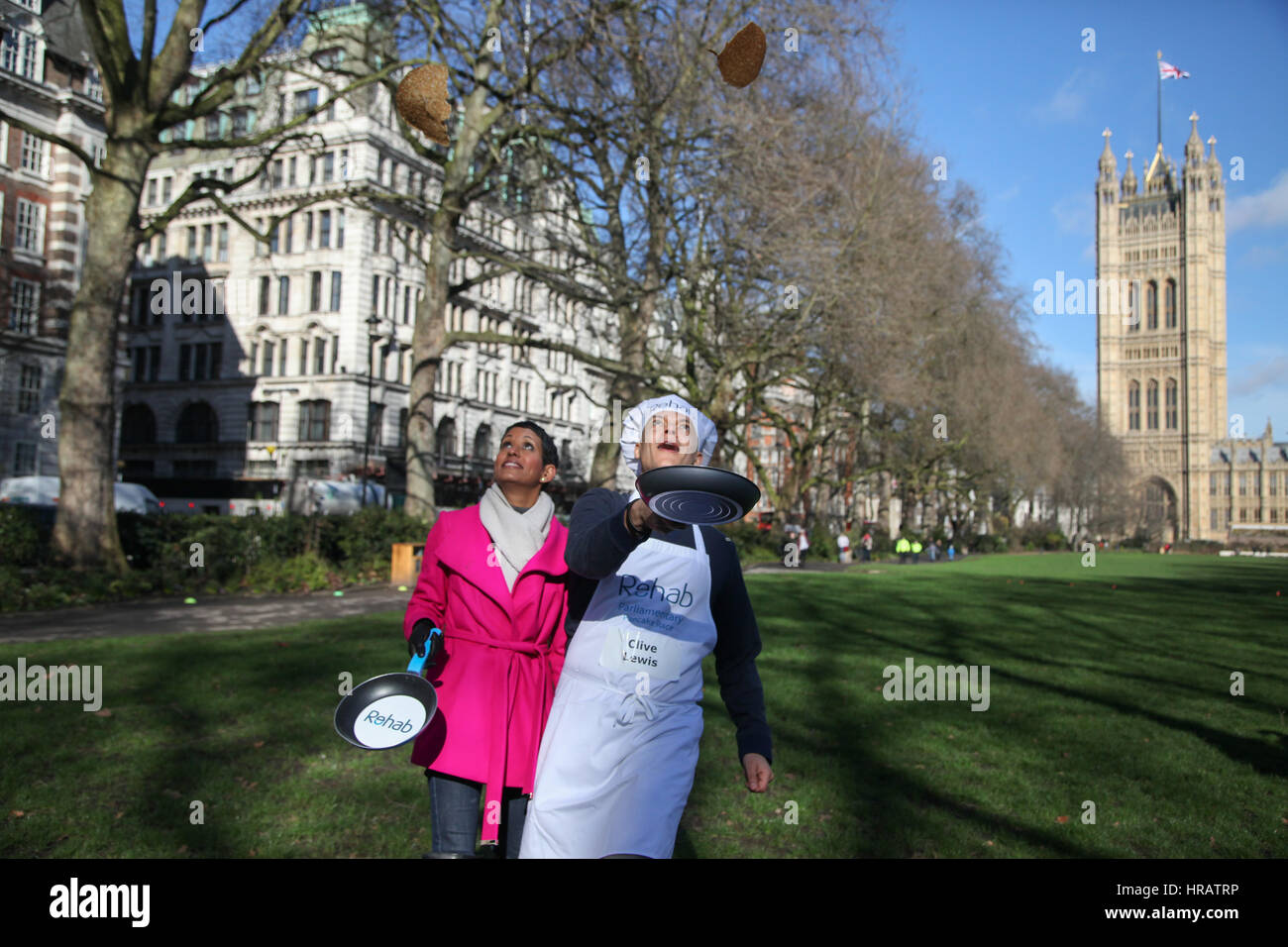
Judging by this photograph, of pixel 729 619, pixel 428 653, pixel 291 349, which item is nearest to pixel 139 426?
pixel 291 349

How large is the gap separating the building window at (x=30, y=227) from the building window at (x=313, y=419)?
1654cm

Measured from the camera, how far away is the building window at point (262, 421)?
5284cm

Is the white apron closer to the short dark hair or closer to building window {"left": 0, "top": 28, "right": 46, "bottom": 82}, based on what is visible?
the short dark hair

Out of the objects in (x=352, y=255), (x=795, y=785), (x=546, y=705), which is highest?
(x=352, y=255)

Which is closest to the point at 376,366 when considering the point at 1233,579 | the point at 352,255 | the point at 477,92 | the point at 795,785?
the point at 352,255

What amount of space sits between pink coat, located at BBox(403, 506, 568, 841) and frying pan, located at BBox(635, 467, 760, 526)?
1.31 m

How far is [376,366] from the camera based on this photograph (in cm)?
5241

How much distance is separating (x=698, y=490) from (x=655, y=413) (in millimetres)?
744

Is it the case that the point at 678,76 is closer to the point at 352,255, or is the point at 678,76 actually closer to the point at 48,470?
the point at 48,470

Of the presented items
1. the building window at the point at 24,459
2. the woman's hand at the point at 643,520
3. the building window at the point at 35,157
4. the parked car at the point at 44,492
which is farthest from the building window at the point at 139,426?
the woman's hand at the point at 643,520

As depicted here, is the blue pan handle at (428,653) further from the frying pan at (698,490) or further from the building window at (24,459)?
the building window at (24,459)

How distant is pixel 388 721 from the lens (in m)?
2.88

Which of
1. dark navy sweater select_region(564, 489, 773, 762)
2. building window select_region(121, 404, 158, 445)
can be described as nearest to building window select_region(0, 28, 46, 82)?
building window select_region(121, 404, 158, 445)
